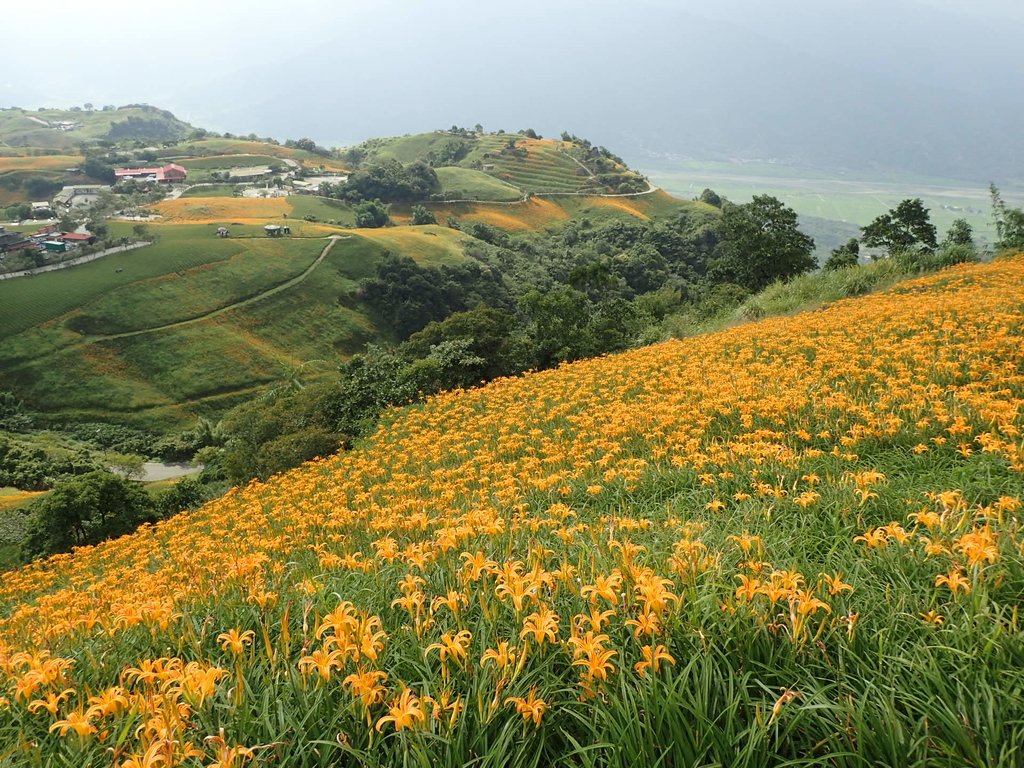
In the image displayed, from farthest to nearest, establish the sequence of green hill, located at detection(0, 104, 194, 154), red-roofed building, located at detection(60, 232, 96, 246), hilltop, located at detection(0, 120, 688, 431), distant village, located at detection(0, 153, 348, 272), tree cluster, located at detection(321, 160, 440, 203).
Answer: green hill, located at detection(0, 104, 194, 154) < tree cluster, located at detection(321, 160, 440, 203) < red-roofed building, located at detection(60, 232, 96, 246) < distant village, located at detection(0, 153, 348, 272) < hilltop, located at detection(0, 120, 688, 431)

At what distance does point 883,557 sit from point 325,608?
3.18 meters

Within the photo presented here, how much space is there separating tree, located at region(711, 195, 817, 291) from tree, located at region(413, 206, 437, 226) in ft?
219

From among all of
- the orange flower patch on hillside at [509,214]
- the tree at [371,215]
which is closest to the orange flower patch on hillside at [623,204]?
the orange flower patch on hillside at [509,214]

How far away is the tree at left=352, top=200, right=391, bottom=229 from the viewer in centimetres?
9262

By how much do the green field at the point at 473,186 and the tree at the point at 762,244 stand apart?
75.7 meters

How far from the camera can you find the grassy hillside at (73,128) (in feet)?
515

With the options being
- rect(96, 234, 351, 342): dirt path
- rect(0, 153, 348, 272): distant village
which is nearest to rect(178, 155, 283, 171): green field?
rect(0, 153, 348, 272): distant village

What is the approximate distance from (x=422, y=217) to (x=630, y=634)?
101 metres

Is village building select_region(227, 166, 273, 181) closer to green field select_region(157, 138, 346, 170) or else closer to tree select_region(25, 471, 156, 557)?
green field select_region(157, 138, 346, 170)

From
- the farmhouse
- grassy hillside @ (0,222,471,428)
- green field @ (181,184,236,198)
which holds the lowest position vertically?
grassy hillside @ (0,222,471,428)

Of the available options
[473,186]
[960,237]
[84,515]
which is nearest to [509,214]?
[473,186]

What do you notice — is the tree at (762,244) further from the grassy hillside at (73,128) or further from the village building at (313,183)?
the grassy hillside at (73,128)

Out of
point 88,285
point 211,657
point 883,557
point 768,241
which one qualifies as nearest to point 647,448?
point 883,557

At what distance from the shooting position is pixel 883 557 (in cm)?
315
